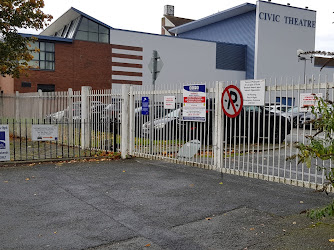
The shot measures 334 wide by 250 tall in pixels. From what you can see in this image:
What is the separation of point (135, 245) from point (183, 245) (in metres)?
0.58

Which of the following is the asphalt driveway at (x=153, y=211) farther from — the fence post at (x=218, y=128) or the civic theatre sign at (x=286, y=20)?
the civic theatre sign at (x=286, y=20)

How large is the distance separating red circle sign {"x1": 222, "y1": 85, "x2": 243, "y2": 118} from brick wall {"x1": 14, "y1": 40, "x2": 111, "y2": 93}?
2829 centimetres

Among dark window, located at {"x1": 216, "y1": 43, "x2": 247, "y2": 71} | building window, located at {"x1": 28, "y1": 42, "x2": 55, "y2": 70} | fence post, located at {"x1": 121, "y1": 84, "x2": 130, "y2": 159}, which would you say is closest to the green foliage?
fence post, located at {"x1": 121, "y1": 84, "x2": 130, "y2": 159}

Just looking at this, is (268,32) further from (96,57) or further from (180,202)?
(180,202)

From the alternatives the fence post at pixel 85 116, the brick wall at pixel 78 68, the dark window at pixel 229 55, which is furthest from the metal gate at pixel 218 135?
the dark window at pixel 229 55

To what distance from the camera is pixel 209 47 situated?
134ft

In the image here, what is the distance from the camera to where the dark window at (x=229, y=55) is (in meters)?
41.5

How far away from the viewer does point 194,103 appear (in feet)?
31.4

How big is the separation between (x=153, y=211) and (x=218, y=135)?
143 inches

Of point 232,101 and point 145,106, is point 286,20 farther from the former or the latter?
point 232,101

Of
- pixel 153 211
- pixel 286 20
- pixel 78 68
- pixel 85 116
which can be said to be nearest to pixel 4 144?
pixel 85 116

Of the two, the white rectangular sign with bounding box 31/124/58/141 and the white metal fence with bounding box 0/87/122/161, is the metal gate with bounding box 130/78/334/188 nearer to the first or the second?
the white metal fence with bounding box 0/87/122/161

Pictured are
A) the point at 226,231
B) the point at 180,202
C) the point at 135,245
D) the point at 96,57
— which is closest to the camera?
the point at 135,245

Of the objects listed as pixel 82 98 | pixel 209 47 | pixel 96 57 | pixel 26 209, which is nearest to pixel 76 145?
pixel 82 98
